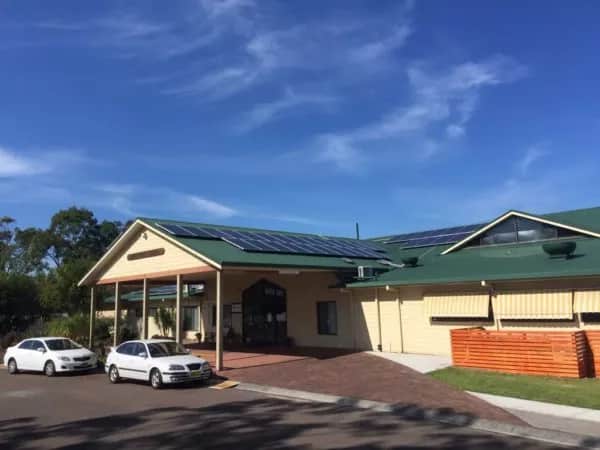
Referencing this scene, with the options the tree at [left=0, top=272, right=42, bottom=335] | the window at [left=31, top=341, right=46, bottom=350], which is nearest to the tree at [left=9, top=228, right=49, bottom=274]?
the tree at [left=0, top=272, right=42, bottom=335]

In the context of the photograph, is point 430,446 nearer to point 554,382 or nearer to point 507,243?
point 554,382

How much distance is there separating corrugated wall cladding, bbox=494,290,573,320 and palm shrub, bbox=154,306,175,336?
69.8 ft

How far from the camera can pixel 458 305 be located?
64.2 ft

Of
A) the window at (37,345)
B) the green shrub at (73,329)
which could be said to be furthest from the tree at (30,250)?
the window at (37,345)

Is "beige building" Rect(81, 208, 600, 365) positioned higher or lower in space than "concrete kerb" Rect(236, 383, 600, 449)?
higher

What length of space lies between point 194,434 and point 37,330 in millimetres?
26951

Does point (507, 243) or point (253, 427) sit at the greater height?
point (507, 243)

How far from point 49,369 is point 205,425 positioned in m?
11.7

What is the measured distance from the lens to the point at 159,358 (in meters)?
16.0

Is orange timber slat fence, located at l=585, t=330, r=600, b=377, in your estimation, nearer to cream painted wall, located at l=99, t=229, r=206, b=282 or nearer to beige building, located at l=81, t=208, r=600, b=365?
beige building, located at l=81, t=208, r=600, b=365

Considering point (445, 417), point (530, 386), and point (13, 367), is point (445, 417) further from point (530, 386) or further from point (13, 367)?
point (13, 367)

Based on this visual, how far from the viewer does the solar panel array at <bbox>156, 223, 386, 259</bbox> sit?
22.1 meters

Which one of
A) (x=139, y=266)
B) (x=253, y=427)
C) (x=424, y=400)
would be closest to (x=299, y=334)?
(x=139, y=266)

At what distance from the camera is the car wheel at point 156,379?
1539 cm
